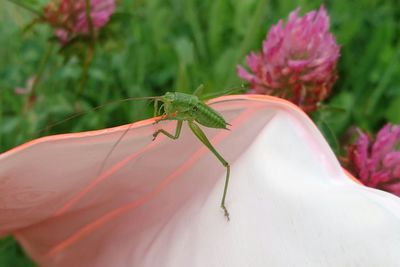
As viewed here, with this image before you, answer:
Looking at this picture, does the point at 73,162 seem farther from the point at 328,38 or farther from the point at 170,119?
the point at 328,38

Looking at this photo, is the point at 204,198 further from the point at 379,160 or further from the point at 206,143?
the point at 379,160

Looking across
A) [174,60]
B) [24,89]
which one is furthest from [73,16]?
[174,60]

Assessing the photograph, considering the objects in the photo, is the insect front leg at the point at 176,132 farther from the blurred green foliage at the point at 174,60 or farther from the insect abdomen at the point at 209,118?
the blurred green foliage at the point at 174,60

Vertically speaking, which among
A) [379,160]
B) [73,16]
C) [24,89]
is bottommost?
[379,160]

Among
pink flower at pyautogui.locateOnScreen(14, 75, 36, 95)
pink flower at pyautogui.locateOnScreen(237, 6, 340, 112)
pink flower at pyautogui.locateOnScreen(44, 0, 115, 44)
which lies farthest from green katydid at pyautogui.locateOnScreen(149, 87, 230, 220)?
pink flower at pyautogui.locateOnScreen(14, 75, 36, 95)

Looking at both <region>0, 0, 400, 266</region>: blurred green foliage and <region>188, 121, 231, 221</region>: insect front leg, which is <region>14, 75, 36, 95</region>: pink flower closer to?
<region>0, 0, 400, 266</region>: blurred green foliage

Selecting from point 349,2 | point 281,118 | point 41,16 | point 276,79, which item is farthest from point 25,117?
point 349,2
